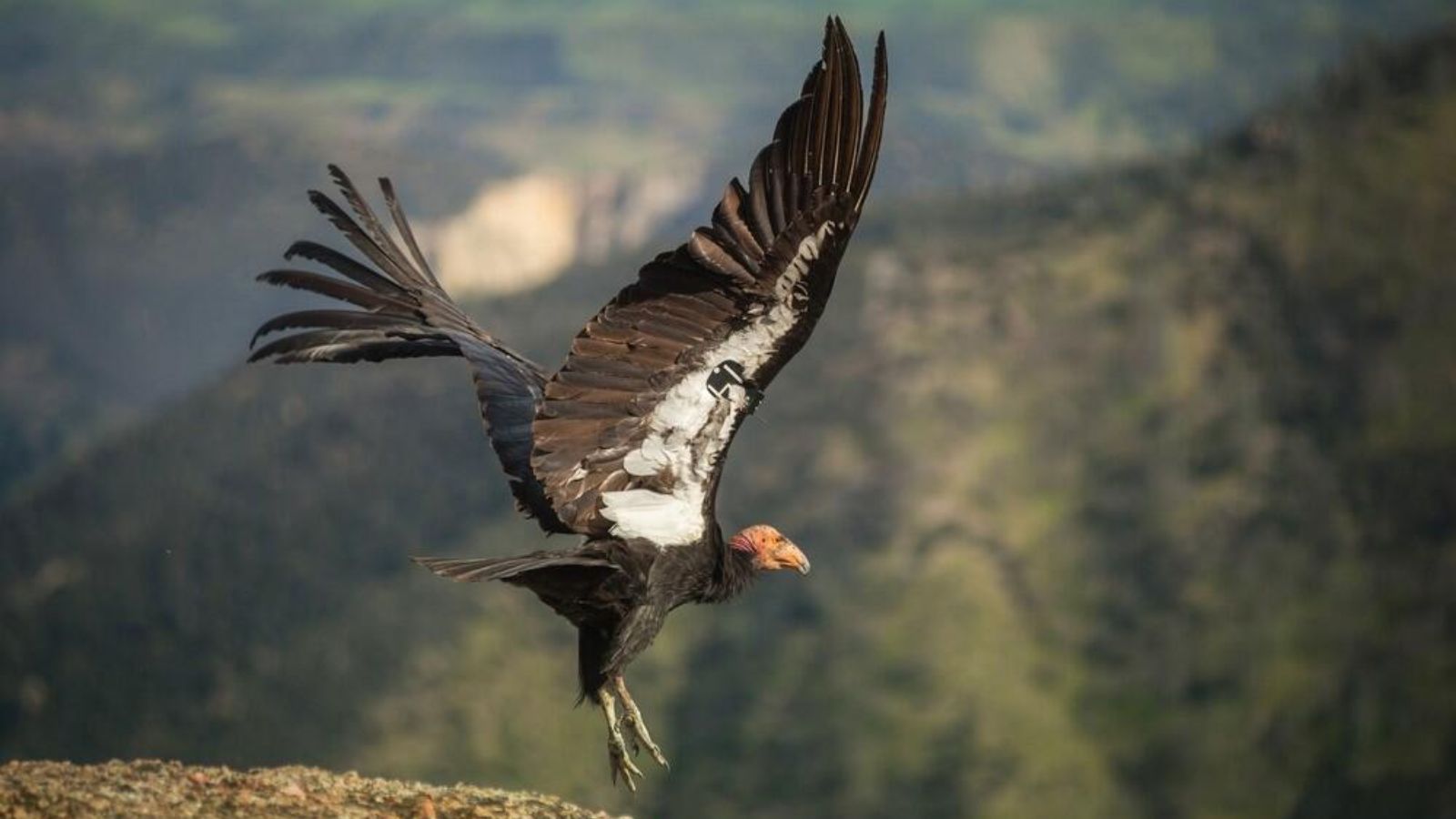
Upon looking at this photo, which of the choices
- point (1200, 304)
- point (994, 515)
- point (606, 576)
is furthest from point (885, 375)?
point (606, 576)

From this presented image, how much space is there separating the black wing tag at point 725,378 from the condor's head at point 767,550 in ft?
10.5

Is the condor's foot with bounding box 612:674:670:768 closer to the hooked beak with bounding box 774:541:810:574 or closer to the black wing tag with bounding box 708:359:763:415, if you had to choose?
the hooked beak with bounding box 774:541:810:574

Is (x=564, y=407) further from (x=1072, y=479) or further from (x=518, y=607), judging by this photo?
(x=1072, y=479)

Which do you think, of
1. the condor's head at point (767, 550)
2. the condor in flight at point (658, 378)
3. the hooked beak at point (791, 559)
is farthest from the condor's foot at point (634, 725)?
the hooked beak at point (791, 559)

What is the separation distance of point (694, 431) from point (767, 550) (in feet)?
9.84

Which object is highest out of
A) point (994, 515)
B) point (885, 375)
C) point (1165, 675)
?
point (885, 375)

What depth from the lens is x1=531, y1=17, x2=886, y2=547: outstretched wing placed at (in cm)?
1596

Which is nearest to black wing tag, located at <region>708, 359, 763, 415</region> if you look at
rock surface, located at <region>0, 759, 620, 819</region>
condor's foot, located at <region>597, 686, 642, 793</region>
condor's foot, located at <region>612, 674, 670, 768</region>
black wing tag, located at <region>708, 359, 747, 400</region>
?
black wing tag, located at <region>708, 359, 747, 400</region>

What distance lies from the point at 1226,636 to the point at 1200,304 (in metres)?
40.5

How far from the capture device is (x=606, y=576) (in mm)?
17969

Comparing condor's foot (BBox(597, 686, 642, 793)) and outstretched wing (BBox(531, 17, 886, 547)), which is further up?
outstretched wing (BBox(531, 17, 886, 547))

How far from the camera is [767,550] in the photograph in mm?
19891

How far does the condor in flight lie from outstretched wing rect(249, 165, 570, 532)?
3 centimetres

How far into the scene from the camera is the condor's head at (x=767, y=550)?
1977 cm
